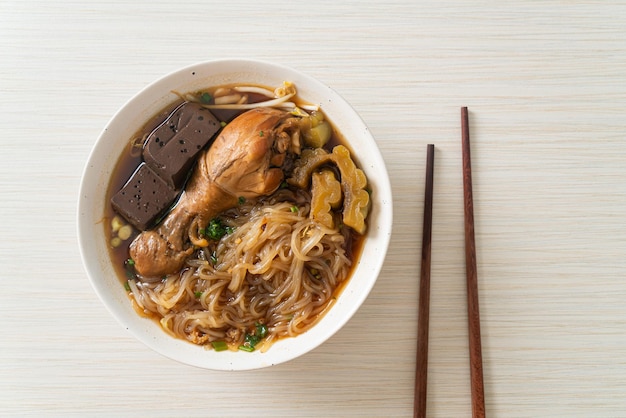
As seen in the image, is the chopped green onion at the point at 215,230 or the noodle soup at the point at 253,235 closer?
the noodle soup at the point at 253,235

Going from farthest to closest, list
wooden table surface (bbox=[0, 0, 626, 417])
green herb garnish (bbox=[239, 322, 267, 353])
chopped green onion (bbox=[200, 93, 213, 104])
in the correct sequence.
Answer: wooden table surface (bbox=[0, 0, 626, 417]), chopped green onion (bbox=[200, 93, 213, 104]), green herb garnish (bbox=[239, 322, 267, 353])

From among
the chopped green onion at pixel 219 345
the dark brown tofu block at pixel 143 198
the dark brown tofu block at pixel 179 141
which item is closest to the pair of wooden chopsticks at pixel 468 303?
the chopped green onion at pixel 219 345

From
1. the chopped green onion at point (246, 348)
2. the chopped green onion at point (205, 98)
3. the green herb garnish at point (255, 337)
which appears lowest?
the chopped green onion at point (246, 348)

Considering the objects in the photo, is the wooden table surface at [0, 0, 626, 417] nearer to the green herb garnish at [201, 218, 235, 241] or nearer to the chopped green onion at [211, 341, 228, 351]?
the chopped green onion at [211, 341, 228, 351]

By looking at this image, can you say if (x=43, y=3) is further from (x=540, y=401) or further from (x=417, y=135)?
(x=540, y=401)

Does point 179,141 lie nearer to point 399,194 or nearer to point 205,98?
point 205,98

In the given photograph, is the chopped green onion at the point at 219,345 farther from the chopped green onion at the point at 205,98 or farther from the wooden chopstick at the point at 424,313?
the chopped green onion at the point at 205,98

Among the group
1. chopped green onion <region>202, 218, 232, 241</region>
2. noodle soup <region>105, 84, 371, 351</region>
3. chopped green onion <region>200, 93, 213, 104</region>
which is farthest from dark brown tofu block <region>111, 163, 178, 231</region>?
chopped green onion <region>200, 93, 213, 104</region>
